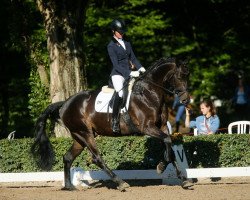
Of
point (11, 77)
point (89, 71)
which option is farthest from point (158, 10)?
point (11, 77)

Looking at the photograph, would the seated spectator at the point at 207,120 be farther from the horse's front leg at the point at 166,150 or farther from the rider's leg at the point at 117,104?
the horse's front leg at the point at 166,150

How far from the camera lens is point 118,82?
12.3 meters

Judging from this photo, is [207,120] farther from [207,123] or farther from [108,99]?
[108,99]

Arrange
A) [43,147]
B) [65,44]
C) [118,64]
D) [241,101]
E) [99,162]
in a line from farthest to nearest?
1. [241,101]
2. [65,44]
3. [43,147]
4. [99,162]
5. [118,64]

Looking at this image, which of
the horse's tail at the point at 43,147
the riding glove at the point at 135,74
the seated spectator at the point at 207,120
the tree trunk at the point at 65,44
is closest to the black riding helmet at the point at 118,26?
the riding glove at the point at 135,74

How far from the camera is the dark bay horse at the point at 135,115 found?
39.1 feet

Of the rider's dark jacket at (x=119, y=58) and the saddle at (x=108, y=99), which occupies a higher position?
Answer: the rider's dark jacket at (x=119, y=58)

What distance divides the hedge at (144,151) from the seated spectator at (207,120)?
0.91 metres

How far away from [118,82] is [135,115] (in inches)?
27.4

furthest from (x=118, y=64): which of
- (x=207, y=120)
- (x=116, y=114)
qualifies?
(x=207, y=120)

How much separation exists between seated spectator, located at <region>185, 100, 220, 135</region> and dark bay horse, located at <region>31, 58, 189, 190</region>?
2229mm

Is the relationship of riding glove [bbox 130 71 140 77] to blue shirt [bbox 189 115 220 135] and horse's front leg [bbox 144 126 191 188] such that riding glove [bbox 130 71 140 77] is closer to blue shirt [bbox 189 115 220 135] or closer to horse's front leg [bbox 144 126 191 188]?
horse's front leg [bbox 144 126 191 188]

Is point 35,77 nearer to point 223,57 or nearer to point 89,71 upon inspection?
point 89,71

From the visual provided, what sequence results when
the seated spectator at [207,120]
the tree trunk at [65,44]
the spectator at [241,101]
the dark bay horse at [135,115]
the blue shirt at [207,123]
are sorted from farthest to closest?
1. the spectator at [241,101]
2. the tree trunk at [65,44]
3. the blue shirt at [207,123]
4. the seated spectator at [207,120]
5. the dark bay horse at [135,115]
